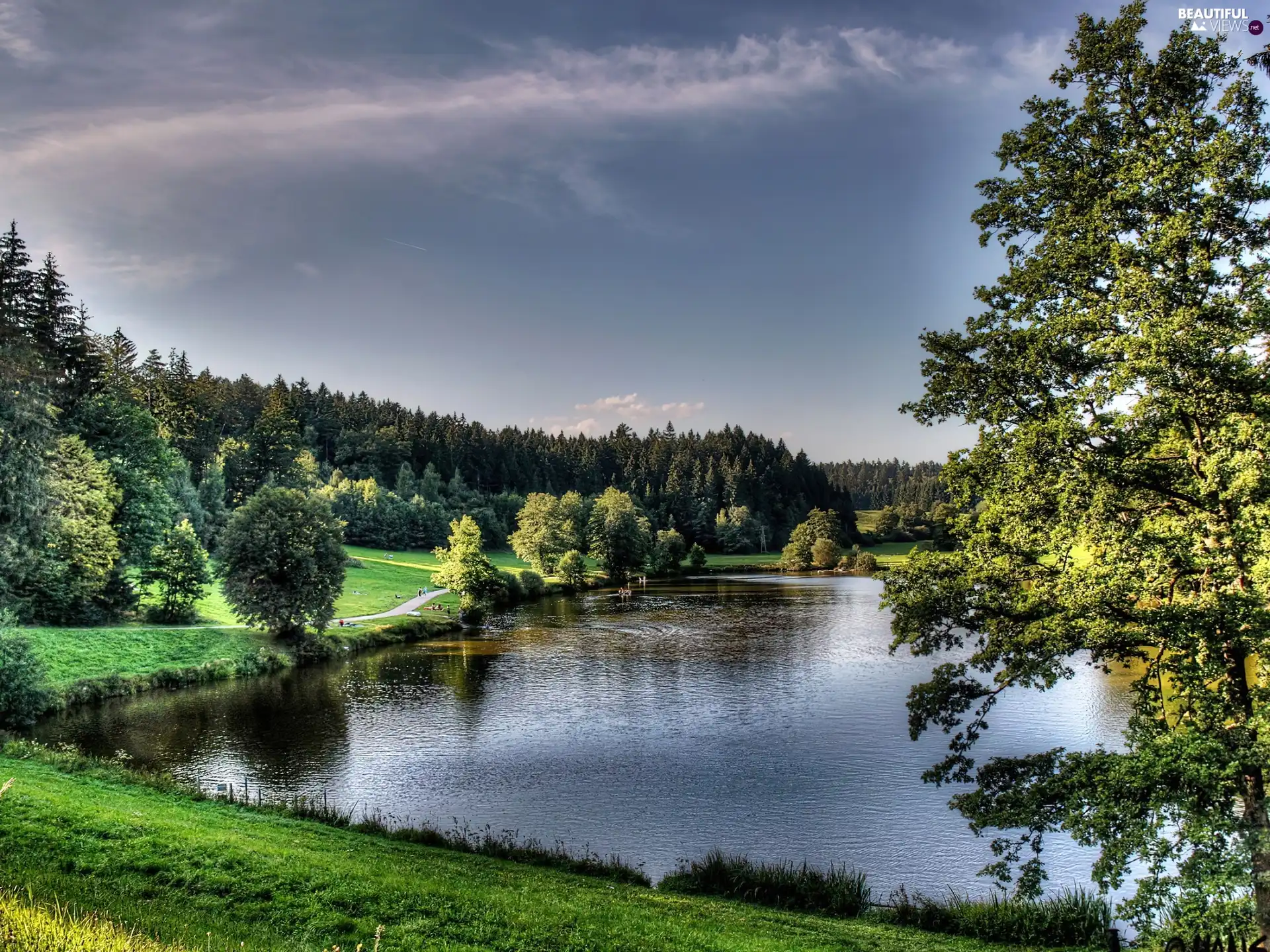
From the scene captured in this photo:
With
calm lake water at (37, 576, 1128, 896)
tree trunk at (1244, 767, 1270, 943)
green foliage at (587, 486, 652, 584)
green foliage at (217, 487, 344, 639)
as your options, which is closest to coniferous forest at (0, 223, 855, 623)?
green foliage at (217, 487, 344, 639)

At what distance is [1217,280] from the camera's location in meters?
10.7

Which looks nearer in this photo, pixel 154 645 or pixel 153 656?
pixel 153 656

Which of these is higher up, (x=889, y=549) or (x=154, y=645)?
(x=154, y=645)

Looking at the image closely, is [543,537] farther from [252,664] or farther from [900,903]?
[900,903]

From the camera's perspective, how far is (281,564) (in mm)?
43188

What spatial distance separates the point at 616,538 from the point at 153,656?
65.2m

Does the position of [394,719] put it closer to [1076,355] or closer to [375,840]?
[375,840]

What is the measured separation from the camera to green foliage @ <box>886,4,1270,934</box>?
9.70m

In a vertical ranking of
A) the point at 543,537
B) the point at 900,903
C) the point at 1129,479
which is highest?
the point at 1129,479

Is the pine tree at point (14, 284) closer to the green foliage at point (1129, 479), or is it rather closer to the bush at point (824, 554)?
the green foliage at point (1129, 479)

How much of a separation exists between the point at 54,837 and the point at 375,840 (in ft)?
20.5

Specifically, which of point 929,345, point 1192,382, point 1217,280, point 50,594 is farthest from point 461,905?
point 50,594

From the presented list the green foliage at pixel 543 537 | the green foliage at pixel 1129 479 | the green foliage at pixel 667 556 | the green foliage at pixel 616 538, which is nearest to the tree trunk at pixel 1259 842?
the green foliage at pixel 1129 479

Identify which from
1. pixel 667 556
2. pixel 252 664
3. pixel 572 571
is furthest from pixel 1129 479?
pixel 667 556
